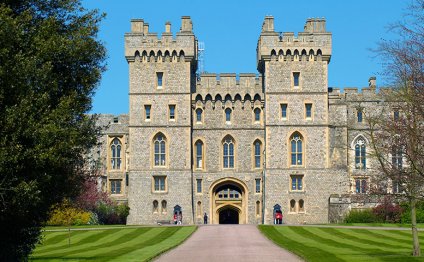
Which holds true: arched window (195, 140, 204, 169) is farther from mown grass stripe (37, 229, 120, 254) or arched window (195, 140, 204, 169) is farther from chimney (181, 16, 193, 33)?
mown grass stripe (37, 229, 120, 254)

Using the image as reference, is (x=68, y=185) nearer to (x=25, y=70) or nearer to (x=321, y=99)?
(x=25, y=70)

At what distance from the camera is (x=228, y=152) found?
65.6 m

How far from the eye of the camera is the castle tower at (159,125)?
63.7 meters

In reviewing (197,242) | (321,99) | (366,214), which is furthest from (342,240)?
(321,99)

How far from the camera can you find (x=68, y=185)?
27.7m

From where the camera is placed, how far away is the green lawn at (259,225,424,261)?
105 feet

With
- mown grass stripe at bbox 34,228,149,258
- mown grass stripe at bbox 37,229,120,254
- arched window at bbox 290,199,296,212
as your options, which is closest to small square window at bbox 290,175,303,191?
arched window at bbox 290,199,296,212

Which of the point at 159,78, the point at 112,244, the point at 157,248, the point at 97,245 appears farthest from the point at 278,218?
the point at 157,248

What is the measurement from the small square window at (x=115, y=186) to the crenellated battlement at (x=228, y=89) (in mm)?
10537

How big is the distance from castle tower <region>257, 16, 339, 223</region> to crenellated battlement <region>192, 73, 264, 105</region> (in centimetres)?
165

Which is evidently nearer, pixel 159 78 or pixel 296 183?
pixel 296 183

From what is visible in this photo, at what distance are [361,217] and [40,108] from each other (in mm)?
39619

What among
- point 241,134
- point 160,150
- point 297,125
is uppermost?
point 297,125

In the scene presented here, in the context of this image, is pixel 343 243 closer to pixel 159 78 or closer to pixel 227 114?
pixel 227 114
